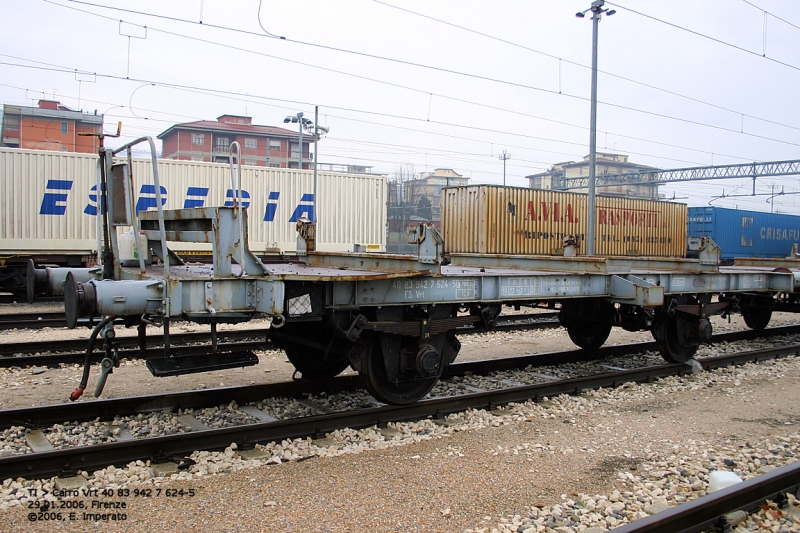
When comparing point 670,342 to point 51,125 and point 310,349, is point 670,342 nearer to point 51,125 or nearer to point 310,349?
point 310,349

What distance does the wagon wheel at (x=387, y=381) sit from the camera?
19.3ft

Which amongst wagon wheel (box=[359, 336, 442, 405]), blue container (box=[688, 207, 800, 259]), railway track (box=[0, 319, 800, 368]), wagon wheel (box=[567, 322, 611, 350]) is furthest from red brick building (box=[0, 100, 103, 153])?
wagon wheel (box=[359, 336, 442, 405])

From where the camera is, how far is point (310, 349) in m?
6.96

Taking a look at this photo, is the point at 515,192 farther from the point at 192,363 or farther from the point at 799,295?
the point at 192,363

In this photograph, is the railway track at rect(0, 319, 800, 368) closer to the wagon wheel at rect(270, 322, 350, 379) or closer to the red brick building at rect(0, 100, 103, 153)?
the wagon wheel at rect(270, 322, 350, 379)

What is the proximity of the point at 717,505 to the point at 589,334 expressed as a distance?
554 cm

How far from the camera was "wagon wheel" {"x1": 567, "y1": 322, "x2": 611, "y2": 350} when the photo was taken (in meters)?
9.36

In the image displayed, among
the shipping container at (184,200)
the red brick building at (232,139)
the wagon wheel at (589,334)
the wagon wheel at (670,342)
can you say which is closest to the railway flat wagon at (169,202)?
the shipping container at (184,200)

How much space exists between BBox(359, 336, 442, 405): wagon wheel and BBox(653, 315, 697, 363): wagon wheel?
4.02m

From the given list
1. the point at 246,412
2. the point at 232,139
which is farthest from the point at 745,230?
the point at 232,139

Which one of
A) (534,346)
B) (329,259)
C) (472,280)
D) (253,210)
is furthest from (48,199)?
(472,280)

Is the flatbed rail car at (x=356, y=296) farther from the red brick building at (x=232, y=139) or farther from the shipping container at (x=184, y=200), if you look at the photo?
the red brick building at (x=232, y=139)

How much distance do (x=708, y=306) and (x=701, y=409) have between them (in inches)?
97.8

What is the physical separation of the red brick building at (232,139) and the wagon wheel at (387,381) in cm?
5823
